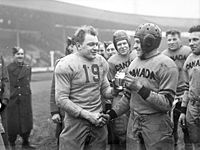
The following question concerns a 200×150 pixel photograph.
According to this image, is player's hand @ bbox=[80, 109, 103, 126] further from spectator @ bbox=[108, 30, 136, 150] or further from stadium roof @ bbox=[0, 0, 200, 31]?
stadium roof @ bbox=[0, 0, 200, 31]

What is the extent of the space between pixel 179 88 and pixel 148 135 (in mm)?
1543

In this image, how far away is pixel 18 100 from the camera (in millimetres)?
4680

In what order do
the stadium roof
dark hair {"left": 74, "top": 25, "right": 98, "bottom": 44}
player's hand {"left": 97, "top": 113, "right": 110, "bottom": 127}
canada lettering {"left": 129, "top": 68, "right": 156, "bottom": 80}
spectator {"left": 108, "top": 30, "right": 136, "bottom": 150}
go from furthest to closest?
the stadium roof, spectator {"left": 108, "top": 30, "right": 136, "bottom": 150}, dark hair {"left": 74, "top": 25, "right": 98, "bottom": 44}, player's hand {"left": 97, "top": 113, "right": 110, "bottom": 127}, canada lettering {"left": 129, "top": 68, "right": 156, "bottom": 80}

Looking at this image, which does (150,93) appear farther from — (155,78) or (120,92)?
(120,92)

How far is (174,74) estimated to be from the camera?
2.26 m

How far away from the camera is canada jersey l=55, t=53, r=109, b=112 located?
8.00 feet

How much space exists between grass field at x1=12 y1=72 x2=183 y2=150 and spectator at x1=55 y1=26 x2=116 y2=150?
1.86m

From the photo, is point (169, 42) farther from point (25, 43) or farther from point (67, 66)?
point (25, 43)

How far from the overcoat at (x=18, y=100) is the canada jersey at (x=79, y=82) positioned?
7.82ft

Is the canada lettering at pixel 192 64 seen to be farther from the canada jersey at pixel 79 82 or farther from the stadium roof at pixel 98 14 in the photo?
the stadium roof at pixel 98 14

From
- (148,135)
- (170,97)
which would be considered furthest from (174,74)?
(148,135)

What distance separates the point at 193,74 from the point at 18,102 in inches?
114

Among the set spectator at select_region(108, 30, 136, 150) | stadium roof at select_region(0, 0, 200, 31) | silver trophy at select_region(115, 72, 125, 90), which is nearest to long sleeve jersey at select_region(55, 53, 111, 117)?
silver trophy at select_region(115, 72, 125, 90)

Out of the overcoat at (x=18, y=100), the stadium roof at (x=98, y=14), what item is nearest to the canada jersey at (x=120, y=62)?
the overcoat at (x=18, y=100)
